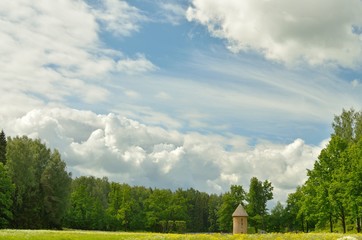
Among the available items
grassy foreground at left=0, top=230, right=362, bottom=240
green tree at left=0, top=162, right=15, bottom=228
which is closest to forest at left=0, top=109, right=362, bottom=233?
green tree at left=0, top=162, right=15, bottom=228

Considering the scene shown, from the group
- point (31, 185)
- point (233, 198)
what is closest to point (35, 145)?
point (31, 185)

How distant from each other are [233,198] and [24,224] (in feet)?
158

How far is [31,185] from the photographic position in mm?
84000

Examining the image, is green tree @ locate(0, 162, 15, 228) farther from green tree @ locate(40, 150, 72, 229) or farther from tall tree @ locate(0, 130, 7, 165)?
green tree @ locate(40, 150, 72, 229)

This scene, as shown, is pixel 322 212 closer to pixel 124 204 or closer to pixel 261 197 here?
pixel 261 197

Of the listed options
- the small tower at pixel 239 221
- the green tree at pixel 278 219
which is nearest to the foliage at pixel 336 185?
the small tower at pixel 239 221

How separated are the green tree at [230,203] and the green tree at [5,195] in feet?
167

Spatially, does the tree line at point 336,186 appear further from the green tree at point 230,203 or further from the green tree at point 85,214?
the green tree at point 85,214

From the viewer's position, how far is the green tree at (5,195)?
72562 mm

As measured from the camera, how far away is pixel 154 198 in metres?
123

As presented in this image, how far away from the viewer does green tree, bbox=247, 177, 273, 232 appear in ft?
333

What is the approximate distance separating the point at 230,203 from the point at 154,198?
79.7ft

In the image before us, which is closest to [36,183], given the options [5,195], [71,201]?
[5,195]

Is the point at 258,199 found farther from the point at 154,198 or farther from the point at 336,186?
the point at 336,186
